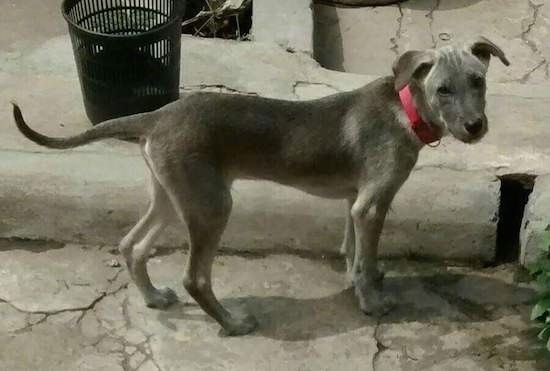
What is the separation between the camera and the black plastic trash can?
5008mm

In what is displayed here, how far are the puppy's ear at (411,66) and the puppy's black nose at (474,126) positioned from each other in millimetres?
292

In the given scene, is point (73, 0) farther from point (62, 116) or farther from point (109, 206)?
point (109, 206)

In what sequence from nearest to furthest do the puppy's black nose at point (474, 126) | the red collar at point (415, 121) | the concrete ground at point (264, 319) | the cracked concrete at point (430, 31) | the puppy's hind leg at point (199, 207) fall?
the puppy's black nose at point (474, 126) → the puppy's hind leg at point (199, 207) → the red collar at point (415, 121) → the concrete ground at point (264, 319) → the cracked concrete at point (430, 31)

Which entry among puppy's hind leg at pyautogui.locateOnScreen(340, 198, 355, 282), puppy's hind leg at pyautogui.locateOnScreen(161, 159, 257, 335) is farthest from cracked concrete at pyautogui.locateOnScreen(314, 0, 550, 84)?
puppy's hind leg at pyautogui.locateOnScreen(161, 159, 257, 335)

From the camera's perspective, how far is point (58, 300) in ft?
14.9

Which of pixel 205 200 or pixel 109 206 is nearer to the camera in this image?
pixel 205 200

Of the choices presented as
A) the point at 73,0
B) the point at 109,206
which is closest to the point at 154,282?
the point at 109,206

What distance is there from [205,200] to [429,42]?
118 inches

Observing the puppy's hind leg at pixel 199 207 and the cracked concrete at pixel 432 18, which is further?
the cracked concrete at pixel 432 18

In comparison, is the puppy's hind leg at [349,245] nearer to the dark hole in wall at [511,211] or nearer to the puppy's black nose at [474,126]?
the dark hole in wall at [511,211]

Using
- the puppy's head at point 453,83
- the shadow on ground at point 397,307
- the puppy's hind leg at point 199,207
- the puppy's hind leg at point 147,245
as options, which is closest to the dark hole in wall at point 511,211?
the shadow on ground at point 397,307

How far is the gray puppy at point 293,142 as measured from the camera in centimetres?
403

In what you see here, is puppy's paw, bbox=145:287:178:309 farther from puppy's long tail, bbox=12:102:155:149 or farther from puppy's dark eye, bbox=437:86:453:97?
puppy's dark eye, bbox=437:86:453:97

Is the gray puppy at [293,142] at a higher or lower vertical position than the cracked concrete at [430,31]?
higher
